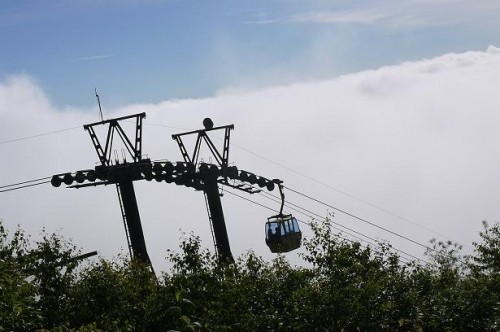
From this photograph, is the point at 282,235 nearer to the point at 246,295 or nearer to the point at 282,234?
the point at 282,234

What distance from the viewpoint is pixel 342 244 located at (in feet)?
164

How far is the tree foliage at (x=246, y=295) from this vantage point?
3906 centimetres

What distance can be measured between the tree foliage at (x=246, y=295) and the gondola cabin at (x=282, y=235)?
6660mm

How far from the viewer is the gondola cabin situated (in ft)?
195

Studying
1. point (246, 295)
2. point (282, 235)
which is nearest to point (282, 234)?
point (282, 235)

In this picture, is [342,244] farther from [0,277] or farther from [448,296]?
[0,277]

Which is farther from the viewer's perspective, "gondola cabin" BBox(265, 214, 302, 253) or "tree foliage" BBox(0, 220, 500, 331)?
"gondola cabin" BBox(265, 214, 302, 253)

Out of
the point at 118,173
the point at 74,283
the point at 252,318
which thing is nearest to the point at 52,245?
the point at 74,283

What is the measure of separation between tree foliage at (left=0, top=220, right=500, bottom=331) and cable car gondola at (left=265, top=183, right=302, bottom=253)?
6.67 m

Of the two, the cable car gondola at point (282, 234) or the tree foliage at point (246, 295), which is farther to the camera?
the cable car gondola at point (282, 234)

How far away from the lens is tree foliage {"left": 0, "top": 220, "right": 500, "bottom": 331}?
128 feet

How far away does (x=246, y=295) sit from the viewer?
143 ft

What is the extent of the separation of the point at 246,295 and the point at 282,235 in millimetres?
16315

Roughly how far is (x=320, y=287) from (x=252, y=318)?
5.44m
